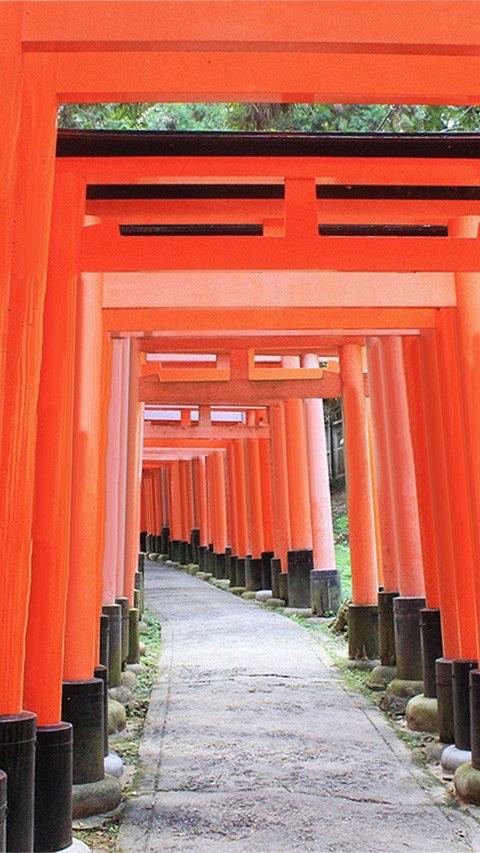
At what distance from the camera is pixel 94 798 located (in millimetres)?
4848

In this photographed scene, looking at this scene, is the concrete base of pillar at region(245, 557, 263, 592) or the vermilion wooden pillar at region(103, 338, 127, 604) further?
the concrete base of pillar at region(245, 557, 263, 592)

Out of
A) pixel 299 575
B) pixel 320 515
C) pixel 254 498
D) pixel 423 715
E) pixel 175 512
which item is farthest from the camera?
pixel 175 512

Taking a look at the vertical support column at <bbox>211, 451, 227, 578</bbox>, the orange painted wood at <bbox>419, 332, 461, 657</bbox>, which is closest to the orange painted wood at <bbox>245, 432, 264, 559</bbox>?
the vertical support column at <bbox>211, 451, 227, 578</bbox>

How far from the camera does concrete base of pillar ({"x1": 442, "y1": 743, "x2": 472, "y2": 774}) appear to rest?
558cm

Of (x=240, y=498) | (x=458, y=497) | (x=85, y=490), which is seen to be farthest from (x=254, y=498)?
(x=85, y=490)

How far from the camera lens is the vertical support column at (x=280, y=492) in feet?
50.7

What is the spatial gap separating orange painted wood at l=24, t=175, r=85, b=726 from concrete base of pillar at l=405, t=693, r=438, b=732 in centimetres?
350

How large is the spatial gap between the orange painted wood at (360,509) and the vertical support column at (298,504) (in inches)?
173

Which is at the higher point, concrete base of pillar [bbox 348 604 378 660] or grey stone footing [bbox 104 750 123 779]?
concrete base of pillar [bbox 348 604 378 660]

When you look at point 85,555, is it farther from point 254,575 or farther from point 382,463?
point 254,575

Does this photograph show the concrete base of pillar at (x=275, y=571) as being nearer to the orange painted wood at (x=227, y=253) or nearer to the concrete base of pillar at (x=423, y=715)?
the concrete base of pillar at (x=423, y=715)

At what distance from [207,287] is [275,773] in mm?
3155

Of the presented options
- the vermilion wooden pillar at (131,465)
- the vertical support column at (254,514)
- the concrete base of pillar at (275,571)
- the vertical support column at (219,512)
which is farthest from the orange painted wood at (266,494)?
the vermilion wooden pillar at (131,465)

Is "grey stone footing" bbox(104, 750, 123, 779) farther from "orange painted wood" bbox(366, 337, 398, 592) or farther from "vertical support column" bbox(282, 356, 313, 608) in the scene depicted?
"vertical support column" bbox(282, 356, 313, 608)
